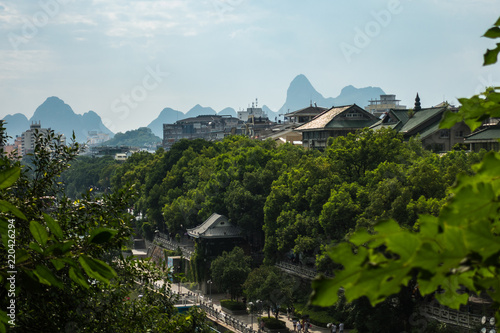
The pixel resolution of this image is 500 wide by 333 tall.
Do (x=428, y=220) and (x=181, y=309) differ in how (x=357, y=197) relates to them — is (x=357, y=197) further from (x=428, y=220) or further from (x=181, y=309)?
(x=428, y=220)

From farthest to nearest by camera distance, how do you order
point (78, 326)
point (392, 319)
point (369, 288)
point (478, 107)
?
point (392, 319) < point (78, 326) < point (478, 107) < point (369, 288)


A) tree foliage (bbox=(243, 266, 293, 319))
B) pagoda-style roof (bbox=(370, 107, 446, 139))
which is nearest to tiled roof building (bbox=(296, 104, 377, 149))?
pagoda-style roof (bbox=(370, 107, 446, 139))

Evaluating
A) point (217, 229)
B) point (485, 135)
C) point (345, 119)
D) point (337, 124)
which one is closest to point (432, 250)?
point (485, 135)

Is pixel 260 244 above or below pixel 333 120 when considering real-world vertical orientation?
below

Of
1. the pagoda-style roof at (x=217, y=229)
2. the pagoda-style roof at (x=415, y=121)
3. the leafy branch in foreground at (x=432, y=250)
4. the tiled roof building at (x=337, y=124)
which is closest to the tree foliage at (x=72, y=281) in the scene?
the leafy branch in foreground at (x=432, y=250)

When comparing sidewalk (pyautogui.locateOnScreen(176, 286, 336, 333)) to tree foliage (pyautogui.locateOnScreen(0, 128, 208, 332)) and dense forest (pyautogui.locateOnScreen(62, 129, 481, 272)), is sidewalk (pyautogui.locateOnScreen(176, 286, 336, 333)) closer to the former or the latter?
dense forest (pyautogui.locateOnScreen(62, 129, 481, 272))

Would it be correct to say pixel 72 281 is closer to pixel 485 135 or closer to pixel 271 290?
pixel 271 290

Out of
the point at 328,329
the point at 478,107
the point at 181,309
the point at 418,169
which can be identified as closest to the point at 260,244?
the point at 181,309
